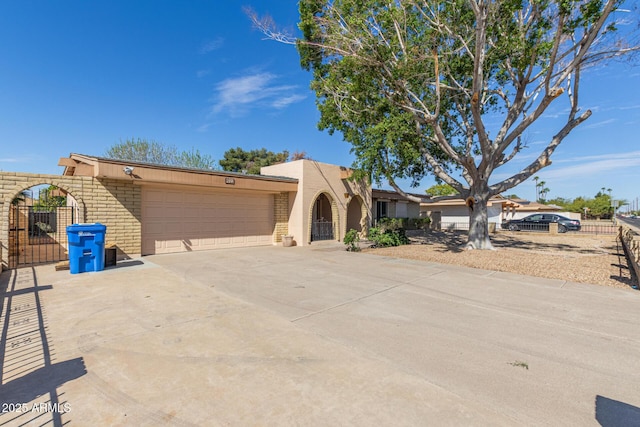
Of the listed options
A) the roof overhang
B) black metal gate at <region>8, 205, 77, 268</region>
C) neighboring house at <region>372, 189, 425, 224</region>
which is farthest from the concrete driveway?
neighboring house at <region>372, 189, 425, 224</region>

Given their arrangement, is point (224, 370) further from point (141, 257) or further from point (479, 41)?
point (479, 41)

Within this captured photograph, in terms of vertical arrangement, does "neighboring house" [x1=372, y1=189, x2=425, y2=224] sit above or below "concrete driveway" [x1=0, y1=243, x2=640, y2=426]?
above

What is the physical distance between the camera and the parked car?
25.1m

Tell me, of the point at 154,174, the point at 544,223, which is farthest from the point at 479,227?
the point at 544,223

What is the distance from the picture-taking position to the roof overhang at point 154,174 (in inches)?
382

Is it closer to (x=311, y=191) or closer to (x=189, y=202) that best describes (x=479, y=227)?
(x=311, y=191)

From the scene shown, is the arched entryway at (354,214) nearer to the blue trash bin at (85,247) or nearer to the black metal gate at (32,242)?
the blue trash bin at (85,247)

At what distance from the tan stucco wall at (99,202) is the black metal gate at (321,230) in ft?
29.3

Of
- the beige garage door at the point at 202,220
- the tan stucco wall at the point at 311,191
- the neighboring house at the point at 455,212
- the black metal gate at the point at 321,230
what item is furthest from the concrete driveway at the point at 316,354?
the neighboring house at the point at 455,212

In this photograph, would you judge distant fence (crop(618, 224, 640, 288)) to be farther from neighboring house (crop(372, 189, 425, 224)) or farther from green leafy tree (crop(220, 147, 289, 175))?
green leafy tree (crop(220, 147, 289, 175))

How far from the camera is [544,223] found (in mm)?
25516

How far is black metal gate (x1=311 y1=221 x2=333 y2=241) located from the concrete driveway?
403 inches

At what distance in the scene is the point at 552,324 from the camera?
15.5ft

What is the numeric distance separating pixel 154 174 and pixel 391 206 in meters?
17.5
